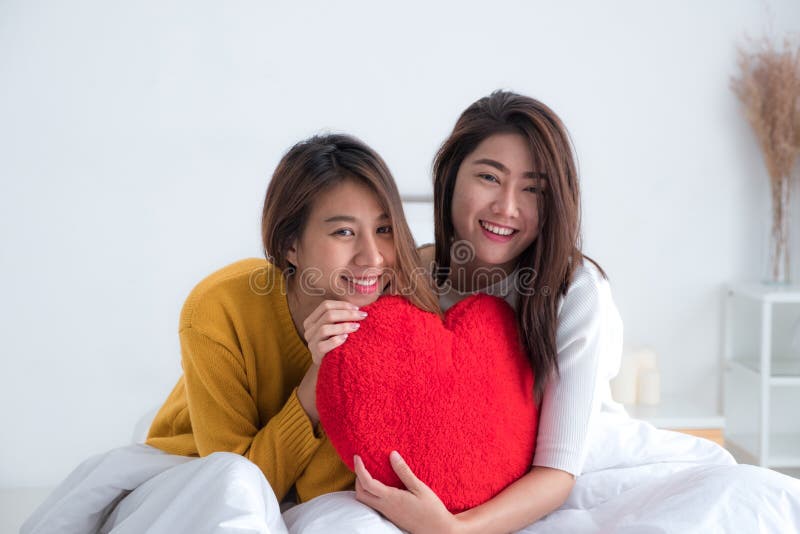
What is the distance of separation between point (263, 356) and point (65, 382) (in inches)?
62.3

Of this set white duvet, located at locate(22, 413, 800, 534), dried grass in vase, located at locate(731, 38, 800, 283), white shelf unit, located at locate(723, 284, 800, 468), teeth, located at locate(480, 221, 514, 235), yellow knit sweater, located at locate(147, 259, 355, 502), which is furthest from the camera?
white shelf unit, located at locate(723, 284, 800, 468)

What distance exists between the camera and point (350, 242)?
1.22 m

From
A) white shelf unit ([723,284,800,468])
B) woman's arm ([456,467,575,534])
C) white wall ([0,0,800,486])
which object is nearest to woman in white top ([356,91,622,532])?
woman's arm ([456,467,575,534])

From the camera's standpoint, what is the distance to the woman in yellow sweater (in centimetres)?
119

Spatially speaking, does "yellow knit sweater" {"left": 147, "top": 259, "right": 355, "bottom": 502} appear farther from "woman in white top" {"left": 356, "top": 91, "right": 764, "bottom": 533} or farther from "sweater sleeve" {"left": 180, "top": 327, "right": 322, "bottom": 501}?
"woman in white top" {"left": 356, "top": 91, "right": 764, "bottom": 533}

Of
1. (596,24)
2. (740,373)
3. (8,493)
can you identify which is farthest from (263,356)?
(740,373)

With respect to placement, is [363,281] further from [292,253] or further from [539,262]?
[539,262]

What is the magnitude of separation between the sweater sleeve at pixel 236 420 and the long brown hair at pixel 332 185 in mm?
225

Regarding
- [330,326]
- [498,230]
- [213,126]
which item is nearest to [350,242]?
[330,326]

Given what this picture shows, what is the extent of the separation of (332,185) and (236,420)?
42 cm

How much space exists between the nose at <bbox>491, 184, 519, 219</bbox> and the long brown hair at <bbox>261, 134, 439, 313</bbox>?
0.16m

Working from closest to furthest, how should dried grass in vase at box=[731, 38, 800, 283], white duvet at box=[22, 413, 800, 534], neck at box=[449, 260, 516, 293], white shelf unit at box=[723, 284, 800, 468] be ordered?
1. white duvet at box=[22, 413, 800, 534]
2. neck at box=[449, 260, 516, 293]
3. dried grass in vase at box=[731, 38, 800, 283]
4. white shelf unit at box=[723, 284, 800, 468]

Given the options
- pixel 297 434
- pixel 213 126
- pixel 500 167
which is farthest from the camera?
pixel 213 126

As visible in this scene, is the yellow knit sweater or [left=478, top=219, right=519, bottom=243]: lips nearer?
the yellow knit sweater
